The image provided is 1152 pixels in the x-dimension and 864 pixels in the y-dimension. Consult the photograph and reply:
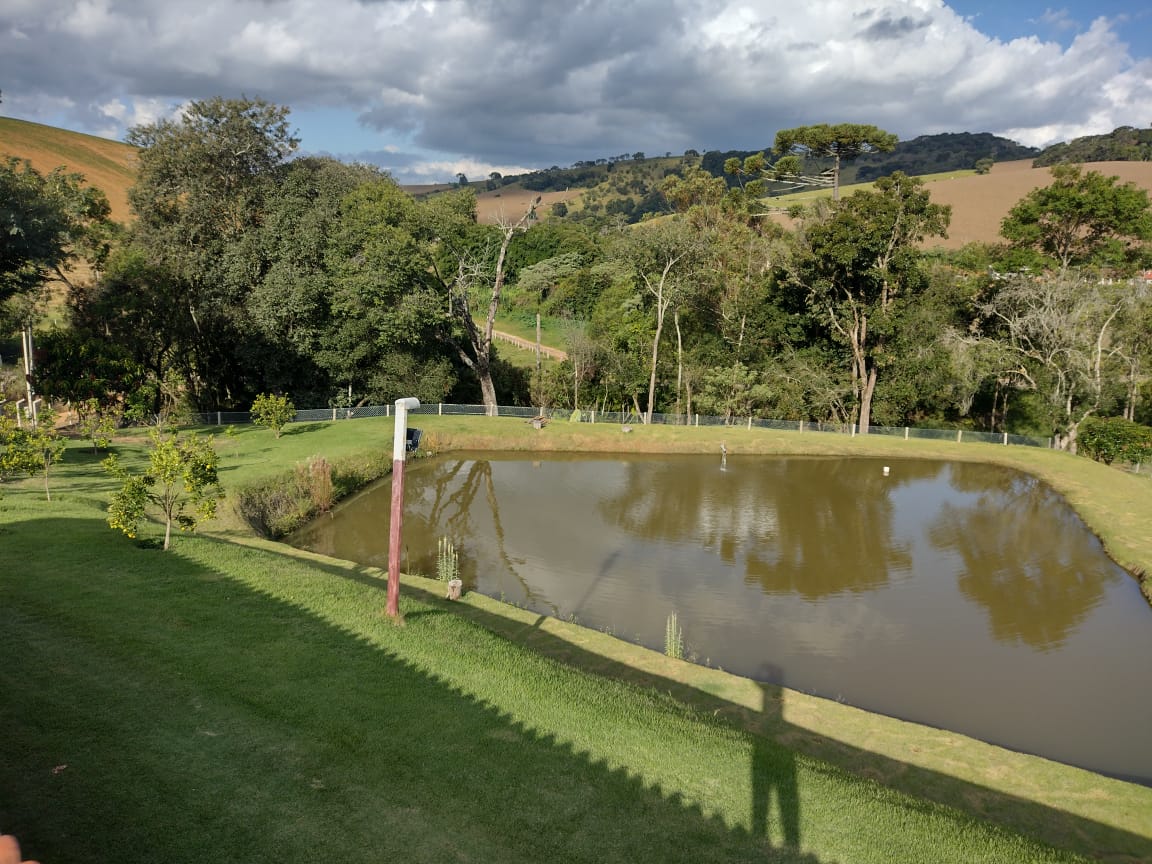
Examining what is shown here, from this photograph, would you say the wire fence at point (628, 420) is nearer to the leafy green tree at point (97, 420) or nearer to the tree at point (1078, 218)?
the leafy green tree at point (97, 420)

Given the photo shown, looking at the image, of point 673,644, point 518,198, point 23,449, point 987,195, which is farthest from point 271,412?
point 518,198

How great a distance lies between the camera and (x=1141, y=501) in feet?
83.1

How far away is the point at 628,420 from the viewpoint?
39188mm

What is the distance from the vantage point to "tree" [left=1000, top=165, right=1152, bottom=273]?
40156mm

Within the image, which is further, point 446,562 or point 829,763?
point 446,562

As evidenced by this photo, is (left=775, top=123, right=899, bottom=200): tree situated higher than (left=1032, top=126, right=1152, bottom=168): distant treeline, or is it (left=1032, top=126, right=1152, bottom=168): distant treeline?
(left=1032, top=126, right=1152, bottom=168): distant treeline

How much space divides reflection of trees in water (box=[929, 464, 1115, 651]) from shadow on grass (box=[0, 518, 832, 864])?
11.1m

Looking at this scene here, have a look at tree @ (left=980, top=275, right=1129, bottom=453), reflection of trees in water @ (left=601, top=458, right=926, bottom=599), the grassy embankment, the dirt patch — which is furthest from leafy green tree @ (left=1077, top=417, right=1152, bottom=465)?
A: the dirt patch

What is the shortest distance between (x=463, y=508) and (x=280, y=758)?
16748 millimetres

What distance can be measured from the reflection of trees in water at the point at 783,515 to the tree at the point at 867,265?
26.4 ft

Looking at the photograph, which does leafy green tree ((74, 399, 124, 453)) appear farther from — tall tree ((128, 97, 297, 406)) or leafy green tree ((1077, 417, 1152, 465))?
leafy green tree ((1077, 417, 1152, 465))

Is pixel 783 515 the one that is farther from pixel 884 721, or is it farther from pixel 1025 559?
pixel 884 721

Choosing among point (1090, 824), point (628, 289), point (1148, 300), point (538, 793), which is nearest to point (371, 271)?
point (628, 289)

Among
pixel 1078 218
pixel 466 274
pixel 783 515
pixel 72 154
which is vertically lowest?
pixel 783 515
